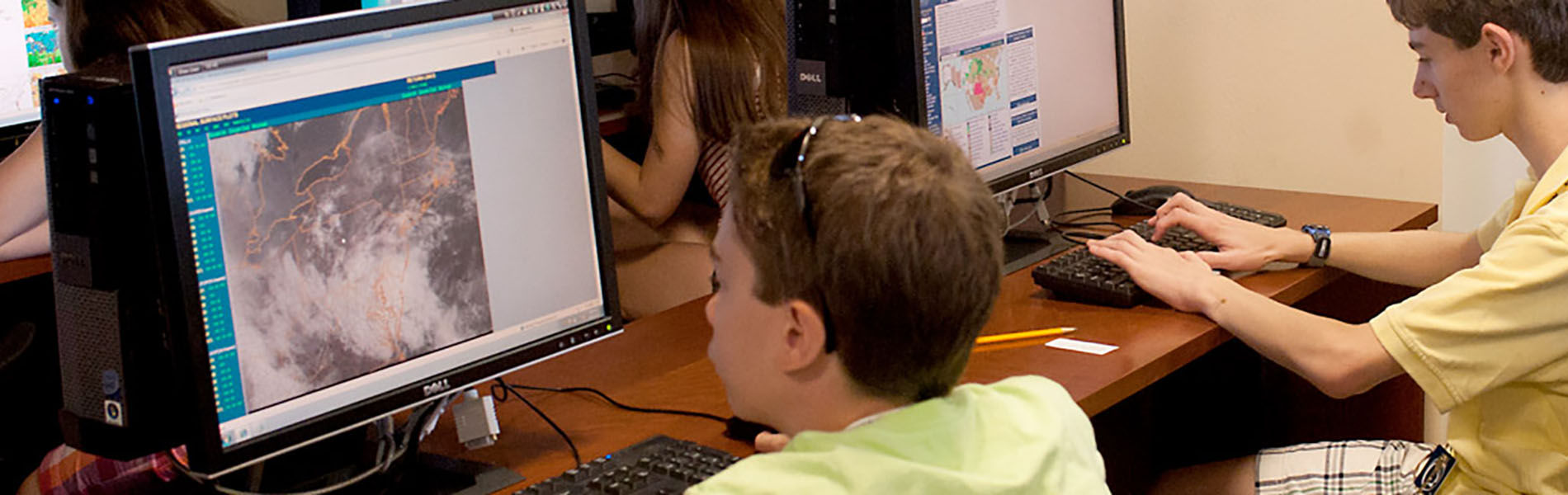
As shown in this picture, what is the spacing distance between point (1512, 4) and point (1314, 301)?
0.78 m

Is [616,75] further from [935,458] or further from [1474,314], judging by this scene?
[935,458]

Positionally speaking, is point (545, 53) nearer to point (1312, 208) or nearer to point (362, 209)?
point (362, 209)

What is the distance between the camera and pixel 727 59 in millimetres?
→ 2482

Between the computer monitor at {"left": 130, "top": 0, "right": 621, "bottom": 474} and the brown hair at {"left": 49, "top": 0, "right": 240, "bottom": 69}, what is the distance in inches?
37.0

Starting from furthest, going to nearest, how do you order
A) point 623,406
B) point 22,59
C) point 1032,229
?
1. point 22,59
2. point 1032,229
3. point 623,406

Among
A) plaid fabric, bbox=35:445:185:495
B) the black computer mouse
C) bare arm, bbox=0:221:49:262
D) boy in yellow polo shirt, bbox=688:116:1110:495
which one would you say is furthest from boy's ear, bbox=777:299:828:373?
bare arm, bbox=0:221:49:262

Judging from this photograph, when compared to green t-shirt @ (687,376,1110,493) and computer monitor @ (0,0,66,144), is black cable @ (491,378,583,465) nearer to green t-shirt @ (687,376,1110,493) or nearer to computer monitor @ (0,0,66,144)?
green t-shirt @ (687,376,1110,493)

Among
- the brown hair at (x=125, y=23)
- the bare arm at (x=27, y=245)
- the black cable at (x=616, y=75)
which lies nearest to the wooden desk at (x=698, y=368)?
the brown hair at (x=125, y=23)

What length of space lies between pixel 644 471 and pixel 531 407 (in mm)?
269

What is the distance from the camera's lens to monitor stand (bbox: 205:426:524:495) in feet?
4.49

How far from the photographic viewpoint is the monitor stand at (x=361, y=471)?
1.37 m

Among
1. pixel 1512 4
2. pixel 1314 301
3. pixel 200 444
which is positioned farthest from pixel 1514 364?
pixel 200 444

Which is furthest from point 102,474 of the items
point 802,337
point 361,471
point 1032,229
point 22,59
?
point 22,59

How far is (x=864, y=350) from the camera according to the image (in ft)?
3.45
